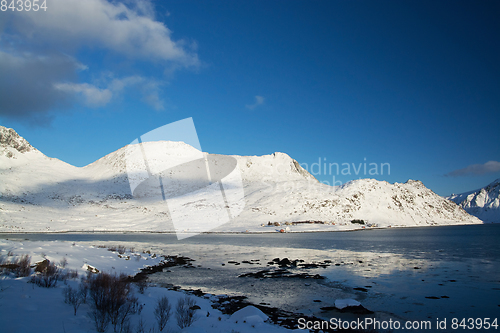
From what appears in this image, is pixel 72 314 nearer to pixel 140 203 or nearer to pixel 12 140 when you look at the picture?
pixel 140 203

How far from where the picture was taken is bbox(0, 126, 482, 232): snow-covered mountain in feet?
313

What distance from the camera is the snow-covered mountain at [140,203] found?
9529cm

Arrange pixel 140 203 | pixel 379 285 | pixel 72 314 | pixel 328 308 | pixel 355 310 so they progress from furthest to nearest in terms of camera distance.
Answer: pixel 140 203 → pixel 379 285 → pixel 328 308 → pixel 355 310 → pixel 72 314

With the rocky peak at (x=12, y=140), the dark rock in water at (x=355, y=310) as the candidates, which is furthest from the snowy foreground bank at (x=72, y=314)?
the rocky peak at (x=12, y=140)

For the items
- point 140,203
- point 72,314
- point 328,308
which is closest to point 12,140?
point 140,203

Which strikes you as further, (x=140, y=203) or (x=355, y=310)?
(x=140, y=203)

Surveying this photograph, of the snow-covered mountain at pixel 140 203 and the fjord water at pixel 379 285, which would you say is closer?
the fjord water at pixel 379 285

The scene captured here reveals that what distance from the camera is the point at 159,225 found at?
9919cm

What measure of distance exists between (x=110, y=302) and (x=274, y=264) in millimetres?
22412

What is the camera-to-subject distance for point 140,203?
130 m

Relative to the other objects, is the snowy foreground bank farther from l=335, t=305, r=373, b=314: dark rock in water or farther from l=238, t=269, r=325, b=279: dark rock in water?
l=238, t=269, r=325, b=279: dark rock in water

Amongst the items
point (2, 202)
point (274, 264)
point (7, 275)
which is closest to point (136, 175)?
point (2, 202)

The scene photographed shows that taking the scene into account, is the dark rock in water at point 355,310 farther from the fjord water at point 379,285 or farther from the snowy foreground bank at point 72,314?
the snowy foreground bank at point 72,314

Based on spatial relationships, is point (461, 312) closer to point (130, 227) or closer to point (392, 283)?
point (392, 283)
